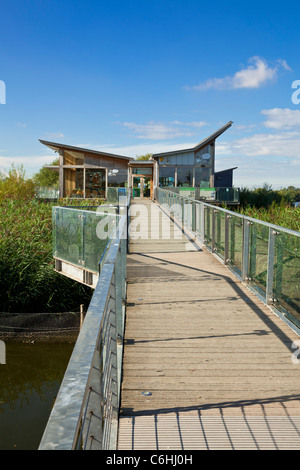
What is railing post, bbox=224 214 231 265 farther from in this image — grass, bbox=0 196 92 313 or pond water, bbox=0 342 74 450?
grass, bbox=0 196 92 313

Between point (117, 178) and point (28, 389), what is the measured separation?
27.2 meters

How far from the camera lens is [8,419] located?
827 cm

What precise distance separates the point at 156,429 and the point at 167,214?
1703 centimetres

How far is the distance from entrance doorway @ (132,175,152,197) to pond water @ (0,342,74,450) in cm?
2398

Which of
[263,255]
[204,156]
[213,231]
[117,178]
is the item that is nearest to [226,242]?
[213,231]

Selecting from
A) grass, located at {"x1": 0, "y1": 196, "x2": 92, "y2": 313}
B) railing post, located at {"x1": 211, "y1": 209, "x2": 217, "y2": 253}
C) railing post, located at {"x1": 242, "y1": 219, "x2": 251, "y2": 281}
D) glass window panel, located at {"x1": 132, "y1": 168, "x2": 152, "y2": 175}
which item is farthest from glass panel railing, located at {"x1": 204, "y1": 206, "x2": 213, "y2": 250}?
glass window panel, located at {"x1": 132, "y1": 168, "x2": 152, "y2": 175}

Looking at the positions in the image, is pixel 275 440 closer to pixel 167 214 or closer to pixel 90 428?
pixel 90 428

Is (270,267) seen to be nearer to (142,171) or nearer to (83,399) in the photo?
(83,399)

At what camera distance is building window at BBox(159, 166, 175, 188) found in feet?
108

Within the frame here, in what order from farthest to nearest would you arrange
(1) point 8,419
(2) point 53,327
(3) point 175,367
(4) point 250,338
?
(2) point 53,327
(1) point 8,419
(4) point 250,338
(3) point 175,367

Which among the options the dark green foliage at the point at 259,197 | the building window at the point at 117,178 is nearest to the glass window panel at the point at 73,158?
the building window at the point at 117,178

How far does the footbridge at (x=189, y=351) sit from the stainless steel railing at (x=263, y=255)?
24mm

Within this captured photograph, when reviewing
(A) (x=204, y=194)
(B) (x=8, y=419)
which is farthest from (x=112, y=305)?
(A) (x=204, y=194)

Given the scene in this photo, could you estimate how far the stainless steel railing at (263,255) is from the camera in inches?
199
